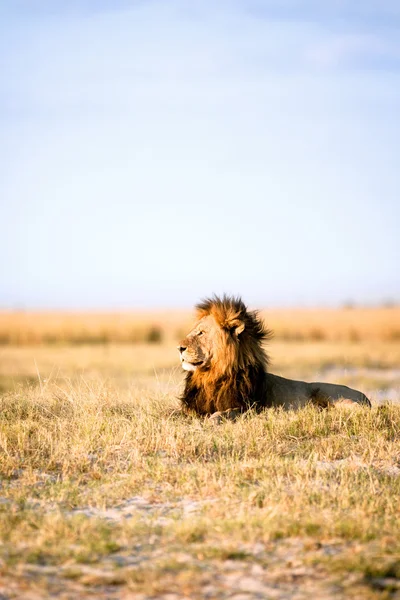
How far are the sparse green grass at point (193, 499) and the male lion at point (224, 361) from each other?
0.32m

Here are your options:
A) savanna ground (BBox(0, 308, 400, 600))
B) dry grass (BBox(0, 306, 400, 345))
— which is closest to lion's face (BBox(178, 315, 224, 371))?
savanna ground (BBox(0, 308, 400, 600))

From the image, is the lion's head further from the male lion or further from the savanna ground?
the savanna ground

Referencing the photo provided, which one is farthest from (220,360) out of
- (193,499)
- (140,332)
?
(140,332)

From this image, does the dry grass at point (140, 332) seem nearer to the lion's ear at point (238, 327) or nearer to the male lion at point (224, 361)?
the male lion at point (224, 361)

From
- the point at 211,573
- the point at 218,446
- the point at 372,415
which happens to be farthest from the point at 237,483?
the point at 372,415

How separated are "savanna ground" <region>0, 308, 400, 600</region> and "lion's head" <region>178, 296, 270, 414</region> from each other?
0.99 ft

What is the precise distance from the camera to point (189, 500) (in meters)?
5.48

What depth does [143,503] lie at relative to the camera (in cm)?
543

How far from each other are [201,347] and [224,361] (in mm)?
256

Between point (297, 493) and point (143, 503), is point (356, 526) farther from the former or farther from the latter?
point (143, 503)

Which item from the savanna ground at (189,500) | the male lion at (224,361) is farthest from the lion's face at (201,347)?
the savanna ground at (189,500)

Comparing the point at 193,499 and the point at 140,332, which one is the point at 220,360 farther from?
the point at 140,332

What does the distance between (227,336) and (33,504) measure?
10.6ft

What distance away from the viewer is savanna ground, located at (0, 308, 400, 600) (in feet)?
13.7
